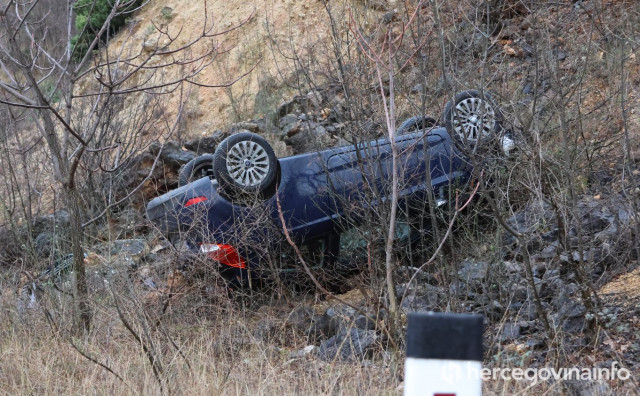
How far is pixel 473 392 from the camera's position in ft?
7.71

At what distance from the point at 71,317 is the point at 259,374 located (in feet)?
6.98

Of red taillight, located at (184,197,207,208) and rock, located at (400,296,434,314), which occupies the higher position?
red taillight, located at (184,197,207,208)

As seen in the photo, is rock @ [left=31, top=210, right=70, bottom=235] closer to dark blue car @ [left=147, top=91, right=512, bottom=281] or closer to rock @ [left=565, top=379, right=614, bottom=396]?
dark blue car @ [left=147, top=91, right=512, bottom=281]

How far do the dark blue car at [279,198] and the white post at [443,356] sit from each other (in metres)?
4.47

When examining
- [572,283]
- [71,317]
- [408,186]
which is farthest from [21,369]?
[572,283]

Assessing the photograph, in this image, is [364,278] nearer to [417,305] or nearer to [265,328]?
[417,305]

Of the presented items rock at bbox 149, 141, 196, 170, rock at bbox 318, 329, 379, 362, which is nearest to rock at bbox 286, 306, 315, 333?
rock at bbox 318, 329, 379, 362

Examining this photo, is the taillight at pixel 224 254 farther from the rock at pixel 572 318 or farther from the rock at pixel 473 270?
the rock at pixel 572 318

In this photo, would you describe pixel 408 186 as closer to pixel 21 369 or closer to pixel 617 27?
pixel 21 369

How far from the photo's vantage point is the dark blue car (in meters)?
7.11

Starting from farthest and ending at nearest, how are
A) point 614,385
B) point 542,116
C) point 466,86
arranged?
point 542,116, point 466,86, point 614,385

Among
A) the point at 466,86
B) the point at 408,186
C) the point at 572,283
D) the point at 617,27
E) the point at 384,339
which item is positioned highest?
the point at 617,27

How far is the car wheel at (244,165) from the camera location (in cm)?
749

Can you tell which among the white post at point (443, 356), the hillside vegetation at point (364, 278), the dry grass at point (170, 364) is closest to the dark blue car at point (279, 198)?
the hillside vegetation at point (364, 278)
